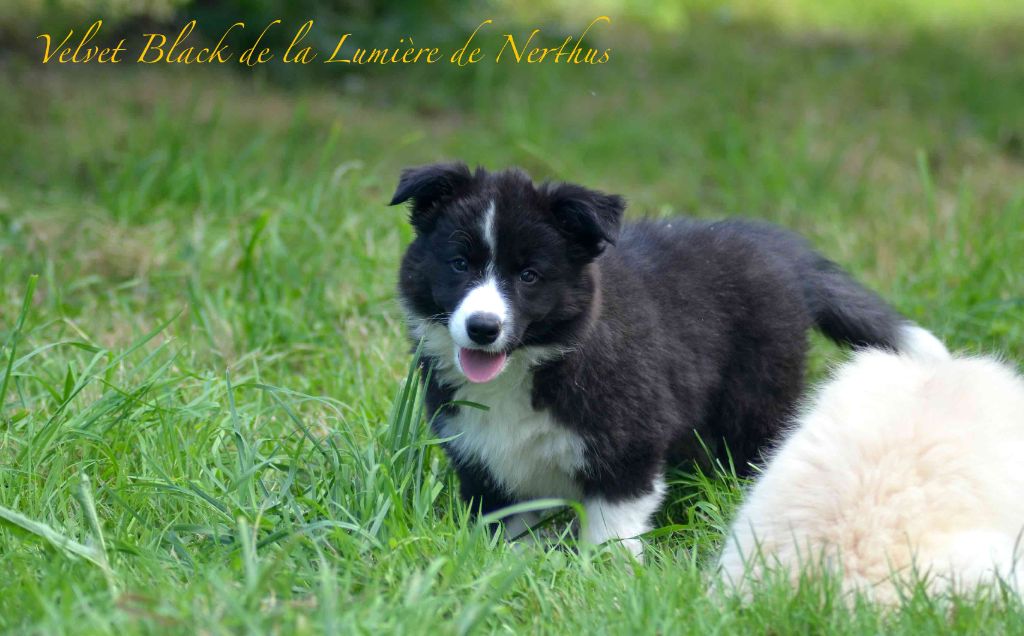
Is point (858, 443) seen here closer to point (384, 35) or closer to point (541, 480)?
point (541, 480)

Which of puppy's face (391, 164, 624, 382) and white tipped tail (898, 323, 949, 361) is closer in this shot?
puppy's face (391, 164, 624, 382)

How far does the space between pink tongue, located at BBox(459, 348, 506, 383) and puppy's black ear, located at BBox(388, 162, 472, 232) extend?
0.46 m

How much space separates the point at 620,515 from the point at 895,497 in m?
1.00

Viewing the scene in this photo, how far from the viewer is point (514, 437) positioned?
146 inches

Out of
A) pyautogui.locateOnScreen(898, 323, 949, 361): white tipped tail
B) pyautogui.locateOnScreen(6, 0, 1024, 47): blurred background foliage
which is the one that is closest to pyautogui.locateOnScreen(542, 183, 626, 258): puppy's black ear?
pyautogui.locateOnScreen(898, 323, 949, 361): white tipped tail

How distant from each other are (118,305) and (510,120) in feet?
9.53

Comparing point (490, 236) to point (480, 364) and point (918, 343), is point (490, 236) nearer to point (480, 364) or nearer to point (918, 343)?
point (480, 364)

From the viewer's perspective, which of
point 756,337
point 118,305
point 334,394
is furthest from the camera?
point 118,305

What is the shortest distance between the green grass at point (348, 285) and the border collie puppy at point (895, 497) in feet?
0.38

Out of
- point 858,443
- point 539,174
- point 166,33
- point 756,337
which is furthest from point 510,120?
point 858,443

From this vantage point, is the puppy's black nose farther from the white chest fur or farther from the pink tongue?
the white chest fur

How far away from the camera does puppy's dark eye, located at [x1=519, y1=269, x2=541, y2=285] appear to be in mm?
3637

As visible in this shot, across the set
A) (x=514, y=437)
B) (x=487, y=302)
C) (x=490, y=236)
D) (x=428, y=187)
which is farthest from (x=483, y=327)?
(x=428, y=187)

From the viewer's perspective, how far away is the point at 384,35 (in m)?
7.83
